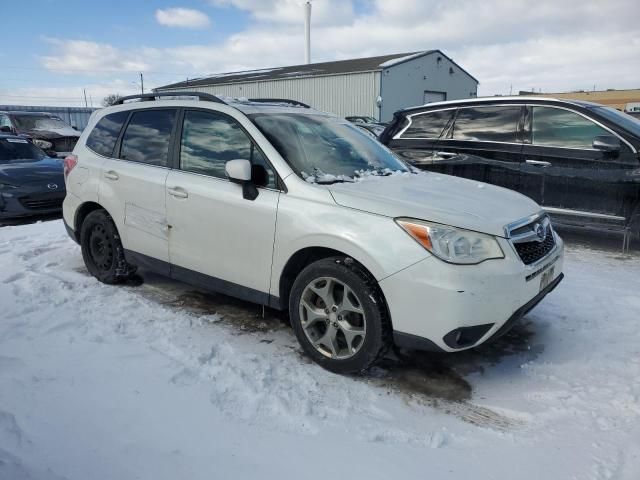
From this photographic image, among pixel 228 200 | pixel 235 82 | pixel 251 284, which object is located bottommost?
pixel 251 284

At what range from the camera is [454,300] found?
9.21ft

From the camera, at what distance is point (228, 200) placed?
369 cm

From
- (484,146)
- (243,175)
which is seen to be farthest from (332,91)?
(243,175)

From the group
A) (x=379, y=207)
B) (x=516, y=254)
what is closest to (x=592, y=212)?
(x=516, y=254)

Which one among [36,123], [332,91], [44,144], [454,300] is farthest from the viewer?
[332,91]

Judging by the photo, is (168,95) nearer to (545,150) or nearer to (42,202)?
(545,150)

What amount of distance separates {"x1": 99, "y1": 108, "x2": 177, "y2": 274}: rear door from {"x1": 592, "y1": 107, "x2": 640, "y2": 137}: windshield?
474cm

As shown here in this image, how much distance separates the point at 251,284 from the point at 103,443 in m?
1.46

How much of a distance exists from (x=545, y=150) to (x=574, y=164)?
366 millimetres

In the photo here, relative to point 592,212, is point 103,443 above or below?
below

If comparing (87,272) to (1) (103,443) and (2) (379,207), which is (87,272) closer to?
(1) (103,443)

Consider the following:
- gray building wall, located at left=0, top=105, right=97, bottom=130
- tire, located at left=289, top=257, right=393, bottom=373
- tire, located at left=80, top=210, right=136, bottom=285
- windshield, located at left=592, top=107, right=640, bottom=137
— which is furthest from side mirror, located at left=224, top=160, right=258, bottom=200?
gray building wall, located at left=0, top=105, right=97, bottom=130

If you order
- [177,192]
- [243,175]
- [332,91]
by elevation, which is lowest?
[177,192]

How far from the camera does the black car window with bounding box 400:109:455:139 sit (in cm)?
677
